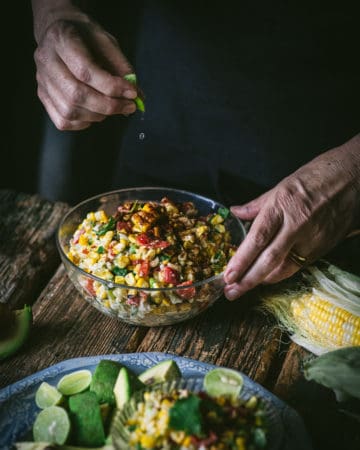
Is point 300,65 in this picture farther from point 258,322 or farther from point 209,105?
point 258,322

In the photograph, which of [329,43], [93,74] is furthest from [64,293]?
[329,43]

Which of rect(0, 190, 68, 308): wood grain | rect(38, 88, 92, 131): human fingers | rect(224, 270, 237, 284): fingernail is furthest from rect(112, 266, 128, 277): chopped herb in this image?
rect(38, 88, 92, 131): human fingers

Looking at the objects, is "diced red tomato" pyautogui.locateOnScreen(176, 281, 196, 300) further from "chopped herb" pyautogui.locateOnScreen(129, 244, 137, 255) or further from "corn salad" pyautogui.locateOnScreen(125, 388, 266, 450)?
"corn salad" pyautogui.locateOnScreen(125, 388, 266, 450)

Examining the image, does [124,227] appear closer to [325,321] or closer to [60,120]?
[60,120]

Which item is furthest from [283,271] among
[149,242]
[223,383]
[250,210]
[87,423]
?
[87,423]

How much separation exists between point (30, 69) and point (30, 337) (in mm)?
1933

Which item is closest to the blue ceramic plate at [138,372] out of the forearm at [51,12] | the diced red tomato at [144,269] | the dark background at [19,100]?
A: the diced red tomato at [144,269]

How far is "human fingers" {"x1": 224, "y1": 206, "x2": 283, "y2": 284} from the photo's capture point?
1539 mm

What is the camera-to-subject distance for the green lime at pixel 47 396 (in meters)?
1.33

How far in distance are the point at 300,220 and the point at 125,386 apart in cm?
72

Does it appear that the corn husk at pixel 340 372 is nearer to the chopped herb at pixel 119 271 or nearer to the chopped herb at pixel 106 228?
the chopped herb at pixel 119 271

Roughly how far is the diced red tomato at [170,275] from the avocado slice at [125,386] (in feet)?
1.07

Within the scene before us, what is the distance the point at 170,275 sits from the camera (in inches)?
60.7

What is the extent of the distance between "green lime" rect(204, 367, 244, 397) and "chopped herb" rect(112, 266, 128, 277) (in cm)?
47
